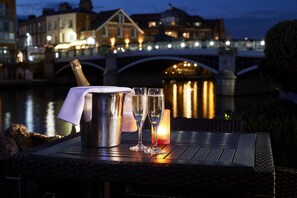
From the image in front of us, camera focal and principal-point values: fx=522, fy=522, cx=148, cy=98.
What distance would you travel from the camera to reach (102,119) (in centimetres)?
387

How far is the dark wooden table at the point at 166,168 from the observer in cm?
319

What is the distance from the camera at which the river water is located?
29.7m

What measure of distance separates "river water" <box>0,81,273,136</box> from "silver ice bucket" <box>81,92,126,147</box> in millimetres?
22407

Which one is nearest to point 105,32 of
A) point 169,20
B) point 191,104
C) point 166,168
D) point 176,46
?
point 169,20

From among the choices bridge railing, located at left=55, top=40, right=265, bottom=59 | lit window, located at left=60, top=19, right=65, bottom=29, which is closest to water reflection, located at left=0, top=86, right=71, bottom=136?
bridge railing, located at left=55, top=40, right=265, bottom=59

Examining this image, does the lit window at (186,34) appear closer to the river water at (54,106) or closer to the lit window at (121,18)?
the lit window at (121,18)

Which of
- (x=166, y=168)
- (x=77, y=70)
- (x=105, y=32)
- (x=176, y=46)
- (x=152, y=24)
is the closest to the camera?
(x=166, y=168)

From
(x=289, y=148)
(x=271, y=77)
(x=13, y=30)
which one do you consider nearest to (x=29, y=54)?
(x=13, y=30)

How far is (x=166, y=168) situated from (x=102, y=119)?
0.79 meters

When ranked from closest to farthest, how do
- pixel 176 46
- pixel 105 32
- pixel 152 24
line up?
pixel 176 46
pixel 105 32
pixel 152 24

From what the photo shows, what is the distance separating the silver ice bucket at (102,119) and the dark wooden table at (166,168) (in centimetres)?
8

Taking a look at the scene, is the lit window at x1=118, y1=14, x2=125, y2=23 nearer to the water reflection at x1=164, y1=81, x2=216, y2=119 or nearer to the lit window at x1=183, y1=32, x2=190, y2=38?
the lit window at x1=183, y1=32, x2=190, y2=38

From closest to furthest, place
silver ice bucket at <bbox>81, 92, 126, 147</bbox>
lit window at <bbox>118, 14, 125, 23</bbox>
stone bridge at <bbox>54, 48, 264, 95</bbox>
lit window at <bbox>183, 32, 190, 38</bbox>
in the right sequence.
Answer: silver ice bucket at <bbox>81, 92, 126, 147</bbox>, stone bridge at <bbox>54, 48, 264, 95</bbox>, lit window at <bbox>118, 14, 125, 23</bbox>, lit window at <bbox>183, 32, 190, 38</bbox>

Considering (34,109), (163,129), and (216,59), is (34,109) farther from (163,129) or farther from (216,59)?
(163,129)
